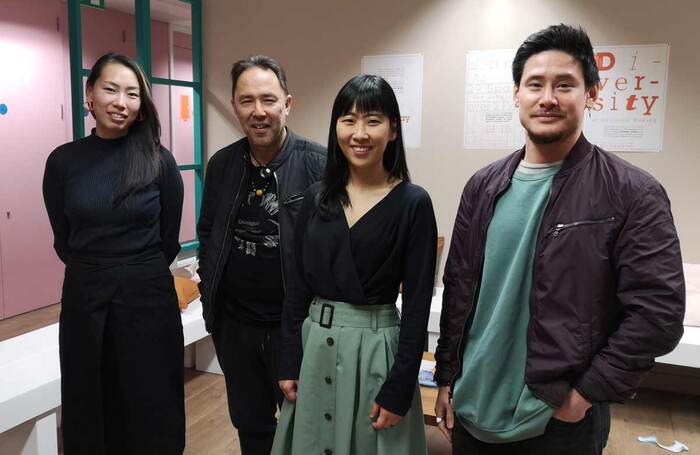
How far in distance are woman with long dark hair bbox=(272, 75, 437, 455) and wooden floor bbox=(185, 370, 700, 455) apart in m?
1.32

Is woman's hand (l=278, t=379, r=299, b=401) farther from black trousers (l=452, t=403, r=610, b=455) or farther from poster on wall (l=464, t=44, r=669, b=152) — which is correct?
poster on wall (l=464, t=44, r=669, b=152)

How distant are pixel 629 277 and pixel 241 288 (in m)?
1.04

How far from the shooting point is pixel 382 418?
130cm

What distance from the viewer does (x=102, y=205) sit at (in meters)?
1.74

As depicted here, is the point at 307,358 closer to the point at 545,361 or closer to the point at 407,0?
the point at 545,361

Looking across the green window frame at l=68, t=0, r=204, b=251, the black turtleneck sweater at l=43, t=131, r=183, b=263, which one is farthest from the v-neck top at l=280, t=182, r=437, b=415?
the green window frame at l=68, t=0, r=204, b=251

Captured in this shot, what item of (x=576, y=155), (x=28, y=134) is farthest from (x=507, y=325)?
(x=28, y=134)

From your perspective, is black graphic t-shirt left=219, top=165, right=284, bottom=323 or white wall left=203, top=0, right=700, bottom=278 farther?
white wall left=203, top=0, right=700, bottom=278

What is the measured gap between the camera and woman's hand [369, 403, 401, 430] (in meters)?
1.29

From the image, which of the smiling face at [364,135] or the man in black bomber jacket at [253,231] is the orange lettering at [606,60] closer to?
the man in black bomber jacket at [253,231]

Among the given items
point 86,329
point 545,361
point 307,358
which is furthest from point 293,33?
point 545,361

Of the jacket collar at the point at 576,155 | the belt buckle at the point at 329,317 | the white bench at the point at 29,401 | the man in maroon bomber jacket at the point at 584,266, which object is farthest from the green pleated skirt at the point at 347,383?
the white bench at the point at 29,401

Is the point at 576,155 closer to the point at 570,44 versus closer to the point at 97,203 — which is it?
the point at 570,44

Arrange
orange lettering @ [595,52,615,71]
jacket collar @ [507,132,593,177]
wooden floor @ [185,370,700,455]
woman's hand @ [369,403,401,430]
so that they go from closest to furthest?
1. jacket collar @ [507,132,593,177]
2. woman's hand @ [369,403,401,430]
3. wooden floor @ [185,370,700,455]
4. orange lettering @ [595,52,615,71]
